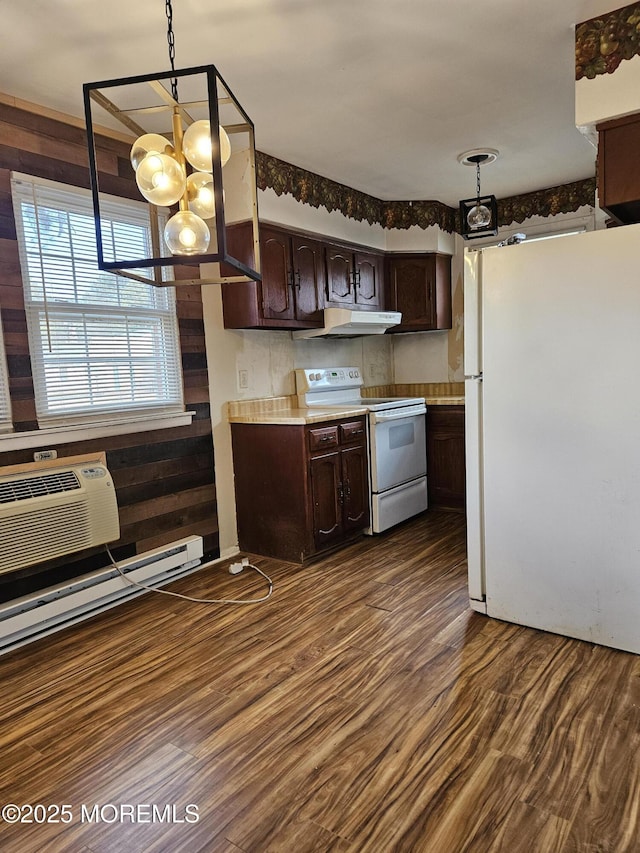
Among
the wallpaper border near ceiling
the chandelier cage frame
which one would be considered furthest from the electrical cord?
the wallpaper border near ceiling

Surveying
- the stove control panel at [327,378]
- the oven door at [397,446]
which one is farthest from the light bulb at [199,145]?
the stove control panel at [327,378]

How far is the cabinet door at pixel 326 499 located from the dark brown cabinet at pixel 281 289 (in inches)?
37.0

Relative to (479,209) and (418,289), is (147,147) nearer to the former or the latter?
(479,209)

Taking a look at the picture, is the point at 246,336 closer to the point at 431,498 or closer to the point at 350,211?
the point at 350,211

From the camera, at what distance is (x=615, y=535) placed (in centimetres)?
221

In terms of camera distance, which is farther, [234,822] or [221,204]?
[234,822]

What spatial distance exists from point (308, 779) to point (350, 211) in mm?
3720

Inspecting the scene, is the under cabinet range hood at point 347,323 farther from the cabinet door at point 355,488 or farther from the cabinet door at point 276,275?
the cabinet door at point 355,488

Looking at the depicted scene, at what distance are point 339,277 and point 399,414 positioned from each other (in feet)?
3.64

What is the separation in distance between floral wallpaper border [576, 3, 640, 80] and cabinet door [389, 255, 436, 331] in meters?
2.41

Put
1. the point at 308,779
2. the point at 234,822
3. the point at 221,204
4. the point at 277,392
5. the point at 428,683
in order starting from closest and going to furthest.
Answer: the point at 221,204, the point at 234,822, the point at 308,779, the point at 428,683, the point at 277,392

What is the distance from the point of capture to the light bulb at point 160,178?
1327mm

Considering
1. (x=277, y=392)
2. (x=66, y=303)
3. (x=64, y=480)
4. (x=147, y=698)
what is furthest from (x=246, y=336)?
(x=147, y=698)

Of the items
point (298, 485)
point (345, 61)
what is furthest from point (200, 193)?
point (298, 485)
